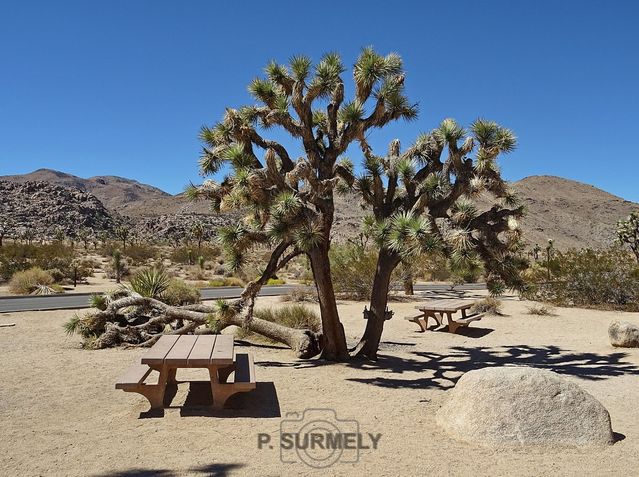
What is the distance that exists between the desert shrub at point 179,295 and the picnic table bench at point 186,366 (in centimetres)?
766

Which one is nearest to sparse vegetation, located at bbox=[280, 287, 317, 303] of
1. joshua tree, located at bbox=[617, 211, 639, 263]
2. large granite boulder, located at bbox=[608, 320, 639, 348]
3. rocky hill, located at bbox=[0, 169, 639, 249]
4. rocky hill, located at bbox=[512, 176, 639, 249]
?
large granite boulder, located at bbox=[608, 320, 639, 348]

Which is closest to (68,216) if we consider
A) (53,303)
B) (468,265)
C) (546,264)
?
(53,303)

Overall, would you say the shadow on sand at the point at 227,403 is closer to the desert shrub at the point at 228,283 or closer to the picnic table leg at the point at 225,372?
the picnic table leg at the point at 225,372

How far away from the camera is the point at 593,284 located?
17266 millimetres

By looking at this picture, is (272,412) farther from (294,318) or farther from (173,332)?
(294,318)

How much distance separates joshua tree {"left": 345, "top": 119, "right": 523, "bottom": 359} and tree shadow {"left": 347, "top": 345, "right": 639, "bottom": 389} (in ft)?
2.86

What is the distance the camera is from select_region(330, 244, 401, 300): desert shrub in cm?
2033

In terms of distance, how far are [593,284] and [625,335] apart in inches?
287

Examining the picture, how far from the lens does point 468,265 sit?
9.11m

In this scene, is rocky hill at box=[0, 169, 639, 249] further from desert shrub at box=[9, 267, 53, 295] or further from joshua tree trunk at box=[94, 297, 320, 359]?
joshua tree trunk at box=[94, 297, 320, 359]

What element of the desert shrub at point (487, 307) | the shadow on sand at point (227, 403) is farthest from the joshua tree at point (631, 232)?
the shadow on sand at point (227, 403)

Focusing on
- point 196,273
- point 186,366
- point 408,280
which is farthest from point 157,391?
point 196,273

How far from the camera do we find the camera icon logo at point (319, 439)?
4637mm

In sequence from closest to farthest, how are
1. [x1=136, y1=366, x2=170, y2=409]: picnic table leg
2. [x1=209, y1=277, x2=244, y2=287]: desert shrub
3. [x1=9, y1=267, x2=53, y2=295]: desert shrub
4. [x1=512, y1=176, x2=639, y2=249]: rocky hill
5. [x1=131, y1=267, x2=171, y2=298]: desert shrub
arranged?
[x1=136, y1=366, x2=170, y2=409]: picnic table leg < [x1=131, y1=267, x2=171, y2=298]: desert shrub < [x1=9, y1=267, x2=53, y2=295]: desert shrub < [x1=209, y1=277, x2=244, y2=287]: desert shrub < [x1=512, y1=176, x2=639, y2=249]: rocky hill
